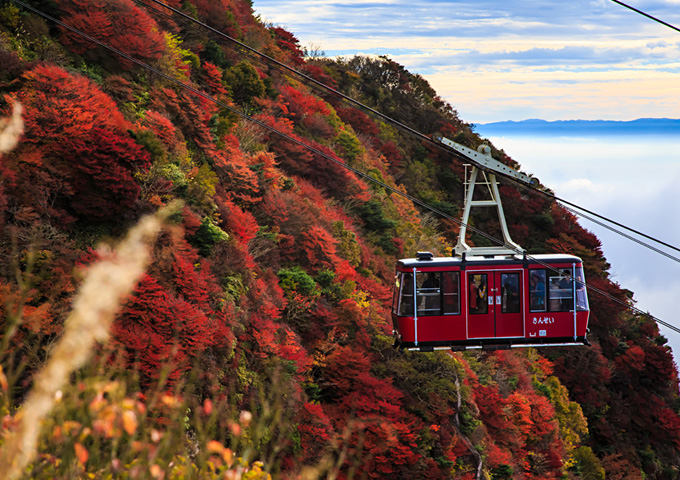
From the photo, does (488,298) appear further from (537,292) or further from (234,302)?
(234,302)

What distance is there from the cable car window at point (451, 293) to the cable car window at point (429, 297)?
147 millimetres

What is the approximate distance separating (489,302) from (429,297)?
1.37m

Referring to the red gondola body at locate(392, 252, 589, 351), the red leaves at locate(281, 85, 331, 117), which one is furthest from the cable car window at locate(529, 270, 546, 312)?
the red leaves at locate(281, 85, 331, 117)

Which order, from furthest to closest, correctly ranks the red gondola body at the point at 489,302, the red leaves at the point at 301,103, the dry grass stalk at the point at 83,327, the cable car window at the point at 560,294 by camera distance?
the red leaves at the point at 301,103, the cable car window at the point at 560,294, the red gondola body at the point at 489,302, the dry grass stalk at the point at 83,327

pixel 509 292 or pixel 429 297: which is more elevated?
pixel 509 292

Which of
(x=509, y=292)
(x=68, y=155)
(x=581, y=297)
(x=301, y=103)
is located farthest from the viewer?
(x=301, y=103)

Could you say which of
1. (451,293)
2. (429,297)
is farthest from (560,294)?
(429,297)

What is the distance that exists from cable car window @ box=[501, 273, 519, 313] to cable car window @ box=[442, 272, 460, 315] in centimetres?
103

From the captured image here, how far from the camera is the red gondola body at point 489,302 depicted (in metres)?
14.1

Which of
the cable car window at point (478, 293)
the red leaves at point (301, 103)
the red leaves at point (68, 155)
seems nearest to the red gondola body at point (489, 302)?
the cable car window at point (478, 293)

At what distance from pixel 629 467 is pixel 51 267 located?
2725cm

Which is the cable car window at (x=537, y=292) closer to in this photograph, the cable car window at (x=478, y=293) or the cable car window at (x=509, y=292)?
the cable car window at (x=509, y=292)

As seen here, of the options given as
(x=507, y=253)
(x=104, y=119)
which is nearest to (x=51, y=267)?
(x=104, y=119)

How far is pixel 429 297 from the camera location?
1423cm
